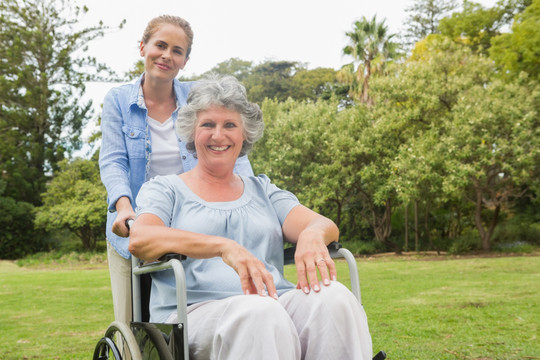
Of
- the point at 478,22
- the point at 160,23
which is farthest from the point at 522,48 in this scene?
the point at 160,23

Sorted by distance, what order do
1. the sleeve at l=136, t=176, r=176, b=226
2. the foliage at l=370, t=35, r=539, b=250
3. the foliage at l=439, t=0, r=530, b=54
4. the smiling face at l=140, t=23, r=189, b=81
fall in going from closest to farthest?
1. the sleeve at l=136, t=176, r=176, b=226
2. the smiling face at l=140, t=23, r=189, b=81
3. the foliage at l=370, t=35, r=539, b=250
4. the foliage at l=439, t=0, r=530, b=54

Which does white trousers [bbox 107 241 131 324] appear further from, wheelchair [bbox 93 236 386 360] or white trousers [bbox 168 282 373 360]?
white trousers [bbox 168 282 373 360]

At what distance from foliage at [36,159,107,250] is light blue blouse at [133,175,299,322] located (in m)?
18.0

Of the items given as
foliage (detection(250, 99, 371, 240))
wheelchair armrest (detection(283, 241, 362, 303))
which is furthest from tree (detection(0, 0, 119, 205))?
wheelchair armrest (detection(283, 241, 362, 303))

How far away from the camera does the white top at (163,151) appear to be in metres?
2.59

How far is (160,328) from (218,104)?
77 centimetres

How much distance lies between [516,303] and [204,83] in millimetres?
6253

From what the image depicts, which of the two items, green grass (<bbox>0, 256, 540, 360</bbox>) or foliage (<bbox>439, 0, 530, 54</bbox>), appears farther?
foliage (<bbox>439, 0, 530, 54</bbox>)

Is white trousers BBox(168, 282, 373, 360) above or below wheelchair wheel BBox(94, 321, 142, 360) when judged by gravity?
above

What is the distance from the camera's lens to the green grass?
5.17 metres

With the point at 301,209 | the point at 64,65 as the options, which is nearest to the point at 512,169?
the point at 301,209

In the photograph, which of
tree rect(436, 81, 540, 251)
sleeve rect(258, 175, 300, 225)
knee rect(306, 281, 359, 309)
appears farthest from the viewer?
tree rect(436, 81, 540, 251)

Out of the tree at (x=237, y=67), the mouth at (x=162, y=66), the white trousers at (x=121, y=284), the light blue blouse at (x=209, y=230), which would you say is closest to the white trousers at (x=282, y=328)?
the light blue blouse at (x=209, y=230)

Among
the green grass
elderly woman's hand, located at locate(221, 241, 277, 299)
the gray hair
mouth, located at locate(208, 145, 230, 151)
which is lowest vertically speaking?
the green grass
